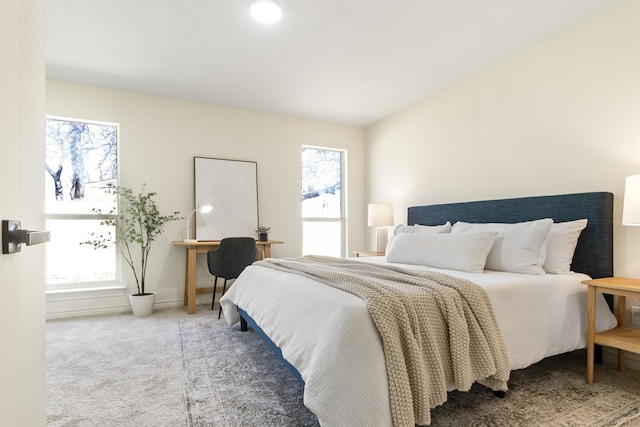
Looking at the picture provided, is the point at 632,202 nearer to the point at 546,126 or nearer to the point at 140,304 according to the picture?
the point at 546,126

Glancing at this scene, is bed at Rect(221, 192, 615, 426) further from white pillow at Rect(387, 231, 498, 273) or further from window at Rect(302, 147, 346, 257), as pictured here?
window at Rect(302, 147, 346, 257)

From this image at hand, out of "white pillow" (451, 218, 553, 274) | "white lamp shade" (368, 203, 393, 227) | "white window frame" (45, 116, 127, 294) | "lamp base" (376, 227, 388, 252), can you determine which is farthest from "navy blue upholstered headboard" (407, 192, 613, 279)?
"white window frame" (45, 116, 127, 294)

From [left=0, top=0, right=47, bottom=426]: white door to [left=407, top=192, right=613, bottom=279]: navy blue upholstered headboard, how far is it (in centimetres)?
315

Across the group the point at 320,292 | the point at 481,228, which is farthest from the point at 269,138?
the point at 320,292

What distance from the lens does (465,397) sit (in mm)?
1871

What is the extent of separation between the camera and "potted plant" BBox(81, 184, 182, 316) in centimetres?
368

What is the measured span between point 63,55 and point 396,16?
296cm

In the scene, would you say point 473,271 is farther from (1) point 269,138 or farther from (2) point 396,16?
(1) point 269,138

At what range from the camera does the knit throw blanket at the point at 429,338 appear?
137 centimetres

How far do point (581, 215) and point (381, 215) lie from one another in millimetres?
2144

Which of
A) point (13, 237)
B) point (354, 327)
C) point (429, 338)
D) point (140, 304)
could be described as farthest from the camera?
point (140, 304)

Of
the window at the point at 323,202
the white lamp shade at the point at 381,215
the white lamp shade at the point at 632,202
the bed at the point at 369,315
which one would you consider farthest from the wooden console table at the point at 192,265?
the white lamp shade at the point at 632,202

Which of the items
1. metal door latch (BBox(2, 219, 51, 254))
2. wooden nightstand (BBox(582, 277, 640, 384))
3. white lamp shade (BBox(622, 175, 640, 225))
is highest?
white lamp shade (BBox(622, 175, 640, 225))

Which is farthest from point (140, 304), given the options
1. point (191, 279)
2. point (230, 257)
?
point (230, 257)
